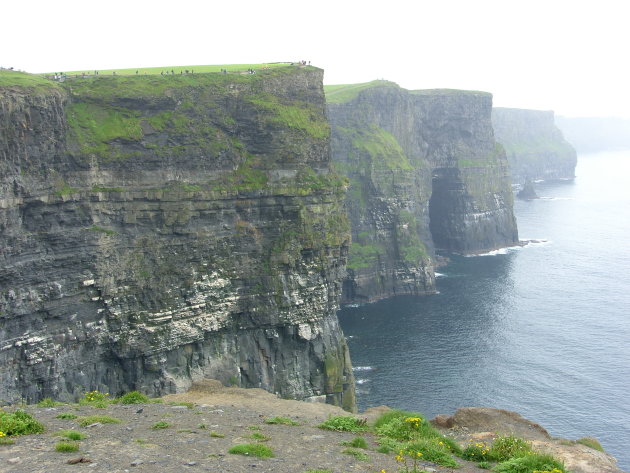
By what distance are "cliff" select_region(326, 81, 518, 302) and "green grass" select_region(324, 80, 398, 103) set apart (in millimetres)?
305

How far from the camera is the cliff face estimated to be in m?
52.8

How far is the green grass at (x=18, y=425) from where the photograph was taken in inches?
920

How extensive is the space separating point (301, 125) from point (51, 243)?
105ft

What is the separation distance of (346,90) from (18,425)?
5549 inches

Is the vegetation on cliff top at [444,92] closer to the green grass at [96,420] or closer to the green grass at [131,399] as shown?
the green grass at [131,399]

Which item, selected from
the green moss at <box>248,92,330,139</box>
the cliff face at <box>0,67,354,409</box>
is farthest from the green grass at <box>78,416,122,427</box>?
the green moss at <box>248,92,330,139</box>

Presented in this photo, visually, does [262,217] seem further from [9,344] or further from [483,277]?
[483,277]

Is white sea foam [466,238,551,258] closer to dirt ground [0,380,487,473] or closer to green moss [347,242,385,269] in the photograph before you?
green moss [347,242,385,269]

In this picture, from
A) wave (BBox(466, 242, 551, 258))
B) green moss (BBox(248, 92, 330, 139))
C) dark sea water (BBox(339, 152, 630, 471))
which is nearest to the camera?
green moss (BBox(248, 92, 330, 139))

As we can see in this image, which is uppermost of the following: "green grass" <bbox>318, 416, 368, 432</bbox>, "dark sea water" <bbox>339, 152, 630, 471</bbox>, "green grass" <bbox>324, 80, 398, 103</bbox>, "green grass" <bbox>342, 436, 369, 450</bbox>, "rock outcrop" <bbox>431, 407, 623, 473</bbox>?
"green grass" <bbox>324, 80, 398, 103</bbox>

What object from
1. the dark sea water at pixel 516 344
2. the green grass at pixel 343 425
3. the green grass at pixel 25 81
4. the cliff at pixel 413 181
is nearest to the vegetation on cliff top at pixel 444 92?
the cliff at pixel 413 181

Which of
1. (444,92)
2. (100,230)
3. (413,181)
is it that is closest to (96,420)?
(100,230)

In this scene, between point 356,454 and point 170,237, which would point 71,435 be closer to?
point 356,454

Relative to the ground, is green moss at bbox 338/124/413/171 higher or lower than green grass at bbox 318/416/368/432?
higher
